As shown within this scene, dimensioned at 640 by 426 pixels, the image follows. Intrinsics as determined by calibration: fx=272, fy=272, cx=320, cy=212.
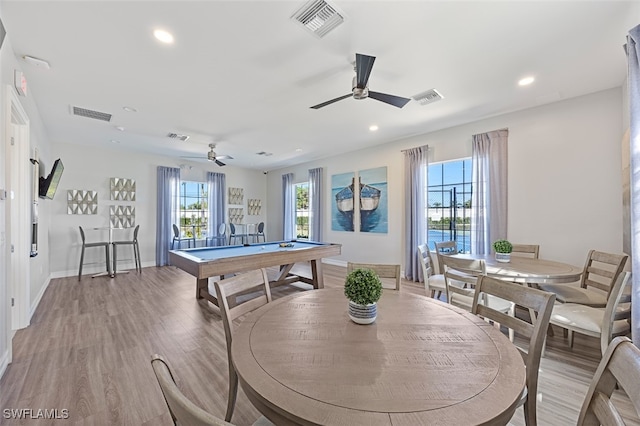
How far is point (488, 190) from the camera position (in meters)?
4.23

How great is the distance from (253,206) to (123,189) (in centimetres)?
349

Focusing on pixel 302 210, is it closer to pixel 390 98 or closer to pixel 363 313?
pixel 390 98

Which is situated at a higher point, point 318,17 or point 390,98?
point 318,17

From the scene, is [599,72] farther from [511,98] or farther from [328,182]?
[328,182]

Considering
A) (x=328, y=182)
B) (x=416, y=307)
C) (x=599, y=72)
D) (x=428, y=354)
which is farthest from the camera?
(x=328, y=182)

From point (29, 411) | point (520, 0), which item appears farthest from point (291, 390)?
point (520, 0)

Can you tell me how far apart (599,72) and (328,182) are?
502 cm

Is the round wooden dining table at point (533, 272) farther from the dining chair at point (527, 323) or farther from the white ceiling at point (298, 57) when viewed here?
the white ceiling at point (298, 57)

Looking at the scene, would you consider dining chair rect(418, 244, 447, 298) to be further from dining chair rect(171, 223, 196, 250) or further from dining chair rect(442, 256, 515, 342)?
dining chair rect(171, 223, 196, 250)

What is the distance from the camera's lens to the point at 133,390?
6.60ft

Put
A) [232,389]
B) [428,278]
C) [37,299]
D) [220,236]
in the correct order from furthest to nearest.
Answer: [220,236]
[37,299]
[428,278]
[232,389]

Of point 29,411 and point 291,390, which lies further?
point 29,411

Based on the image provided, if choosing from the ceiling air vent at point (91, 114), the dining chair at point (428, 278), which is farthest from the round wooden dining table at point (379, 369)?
the ceiling air vent at point (91, 114)

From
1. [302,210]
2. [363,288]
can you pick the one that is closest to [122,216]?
[302,210]
